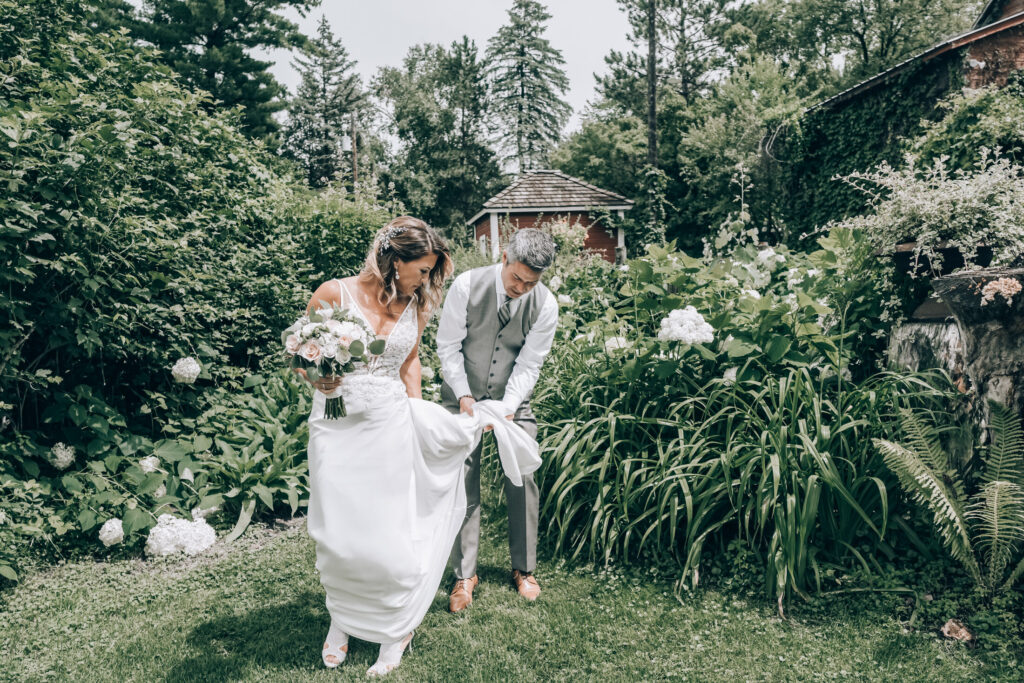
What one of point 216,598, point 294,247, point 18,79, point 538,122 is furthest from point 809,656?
point 538,122

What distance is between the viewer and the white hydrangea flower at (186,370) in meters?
4.56

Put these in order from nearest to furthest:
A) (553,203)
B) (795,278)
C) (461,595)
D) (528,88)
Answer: (461,595) → (795,278) → (553,203) → (528,88)

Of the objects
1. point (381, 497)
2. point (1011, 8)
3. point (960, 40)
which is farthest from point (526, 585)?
point (1011, 8)

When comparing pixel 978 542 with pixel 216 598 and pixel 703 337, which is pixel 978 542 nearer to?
pixel 703 337

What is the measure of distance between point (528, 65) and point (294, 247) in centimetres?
3749

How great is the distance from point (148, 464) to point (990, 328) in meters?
4.83

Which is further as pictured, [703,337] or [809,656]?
[703,337]

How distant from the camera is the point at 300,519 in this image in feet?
14.8

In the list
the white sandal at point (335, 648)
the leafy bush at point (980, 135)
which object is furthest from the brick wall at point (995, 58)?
the white sandal at point (335, 648)

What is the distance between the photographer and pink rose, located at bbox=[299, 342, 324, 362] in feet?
8.65

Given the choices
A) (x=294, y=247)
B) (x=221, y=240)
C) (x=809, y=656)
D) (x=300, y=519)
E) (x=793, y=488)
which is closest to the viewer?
(x=809, y=656)

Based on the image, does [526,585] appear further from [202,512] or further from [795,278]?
[795,278]

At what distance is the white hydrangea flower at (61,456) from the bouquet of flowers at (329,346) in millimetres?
2284

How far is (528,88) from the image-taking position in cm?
4012
